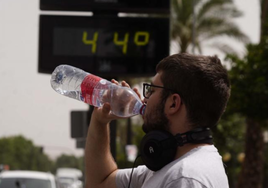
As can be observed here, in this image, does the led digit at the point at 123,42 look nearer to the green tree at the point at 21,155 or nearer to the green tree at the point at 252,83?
the green tree at the point at 252,83

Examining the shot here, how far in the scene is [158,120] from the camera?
2.89 m

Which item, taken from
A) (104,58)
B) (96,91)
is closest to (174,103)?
(96,91)

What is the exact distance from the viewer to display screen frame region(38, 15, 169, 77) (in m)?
7.02

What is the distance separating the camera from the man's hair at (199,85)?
9.14 feet

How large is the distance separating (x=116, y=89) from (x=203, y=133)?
23.8 inches

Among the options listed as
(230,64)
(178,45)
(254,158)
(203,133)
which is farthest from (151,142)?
(178,45)

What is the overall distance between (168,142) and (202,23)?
23622 mm

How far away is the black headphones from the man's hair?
5cm

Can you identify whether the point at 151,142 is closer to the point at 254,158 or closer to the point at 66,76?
the point at 66,76

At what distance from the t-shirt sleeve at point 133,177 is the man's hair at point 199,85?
0.47 meters

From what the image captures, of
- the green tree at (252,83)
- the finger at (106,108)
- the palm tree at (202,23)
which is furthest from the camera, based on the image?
the palm tree at (202,23)

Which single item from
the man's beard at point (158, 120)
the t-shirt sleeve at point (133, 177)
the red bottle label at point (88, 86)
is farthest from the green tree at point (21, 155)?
the man's beard at point (158, 120)

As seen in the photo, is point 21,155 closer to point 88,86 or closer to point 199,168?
point 88,86

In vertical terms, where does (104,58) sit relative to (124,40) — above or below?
below
